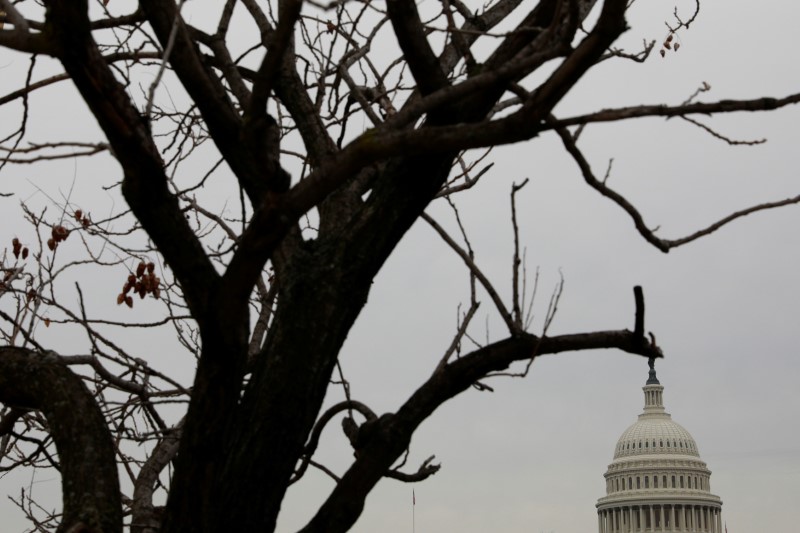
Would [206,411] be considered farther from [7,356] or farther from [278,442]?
[7,356]

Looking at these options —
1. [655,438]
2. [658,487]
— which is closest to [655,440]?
[655,438]

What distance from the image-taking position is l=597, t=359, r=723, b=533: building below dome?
124m

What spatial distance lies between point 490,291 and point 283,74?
124 centimetres

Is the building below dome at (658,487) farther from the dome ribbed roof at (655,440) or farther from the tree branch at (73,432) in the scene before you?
the tree branch at (73,432)

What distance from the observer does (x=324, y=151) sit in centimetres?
435

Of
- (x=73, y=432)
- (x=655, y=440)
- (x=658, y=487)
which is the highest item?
(x=655, y=440)

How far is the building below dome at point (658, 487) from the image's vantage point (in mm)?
124188

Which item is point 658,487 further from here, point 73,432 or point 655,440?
point 73,432

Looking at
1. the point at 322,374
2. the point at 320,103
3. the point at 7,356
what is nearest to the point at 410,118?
the point at 322,374

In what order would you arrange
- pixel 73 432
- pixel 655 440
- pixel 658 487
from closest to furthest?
pixel 73 432 → pixel 658 487 → pixel 655 440

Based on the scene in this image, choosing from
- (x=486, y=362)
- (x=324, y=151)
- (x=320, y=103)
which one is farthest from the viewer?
(x=320, y=103)

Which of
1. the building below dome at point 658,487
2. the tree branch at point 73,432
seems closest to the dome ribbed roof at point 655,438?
the building below dome at point 658,487

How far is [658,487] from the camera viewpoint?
414ft

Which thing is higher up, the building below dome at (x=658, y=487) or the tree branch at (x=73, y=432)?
the building below dome at (x=658, y=487)
